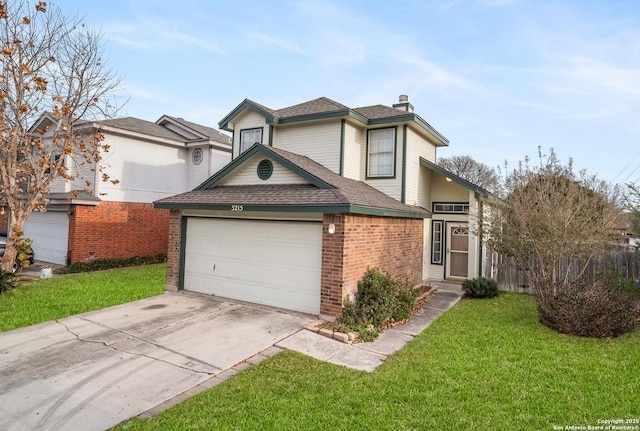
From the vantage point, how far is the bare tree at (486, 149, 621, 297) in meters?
9.04

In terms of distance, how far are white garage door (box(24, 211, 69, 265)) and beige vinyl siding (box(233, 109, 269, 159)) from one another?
28.4 ft

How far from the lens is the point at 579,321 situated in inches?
305

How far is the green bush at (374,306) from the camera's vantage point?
7.89 metres

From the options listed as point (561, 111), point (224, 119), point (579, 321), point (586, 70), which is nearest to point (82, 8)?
point (224, 119)

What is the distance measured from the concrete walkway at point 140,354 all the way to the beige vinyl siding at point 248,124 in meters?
7.16

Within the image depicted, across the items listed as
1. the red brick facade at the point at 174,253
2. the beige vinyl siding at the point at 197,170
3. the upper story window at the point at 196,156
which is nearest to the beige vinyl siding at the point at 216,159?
the beige vinyl siding at the point at 197,170

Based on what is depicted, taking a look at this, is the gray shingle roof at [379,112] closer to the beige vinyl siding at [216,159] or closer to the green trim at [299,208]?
the green trim at [299,208]

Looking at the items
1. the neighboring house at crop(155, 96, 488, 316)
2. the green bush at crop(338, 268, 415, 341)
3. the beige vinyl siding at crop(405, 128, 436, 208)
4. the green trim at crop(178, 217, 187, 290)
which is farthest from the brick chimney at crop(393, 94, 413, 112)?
the green trim at crop(178, 217, 187, 290)

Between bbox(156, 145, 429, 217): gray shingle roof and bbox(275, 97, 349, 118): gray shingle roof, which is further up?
bbox(275, 97, 349, 118): gray shingle roof

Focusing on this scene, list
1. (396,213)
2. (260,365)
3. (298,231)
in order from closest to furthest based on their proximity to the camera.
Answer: (260,365), (298,231), (396,213)

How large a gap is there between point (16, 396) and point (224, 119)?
467 inches

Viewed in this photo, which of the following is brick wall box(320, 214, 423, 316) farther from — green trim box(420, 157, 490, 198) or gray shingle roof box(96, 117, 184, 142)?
gray shingle roof box(96, 117, 184, 142)

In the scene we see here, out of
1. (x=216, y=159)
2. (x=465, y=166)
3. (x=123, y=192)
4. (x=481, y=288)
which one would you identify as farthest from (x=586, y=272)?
(x=465, y=166)

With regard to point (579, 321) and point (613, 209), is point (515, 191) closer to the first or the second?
point (613, 209)
